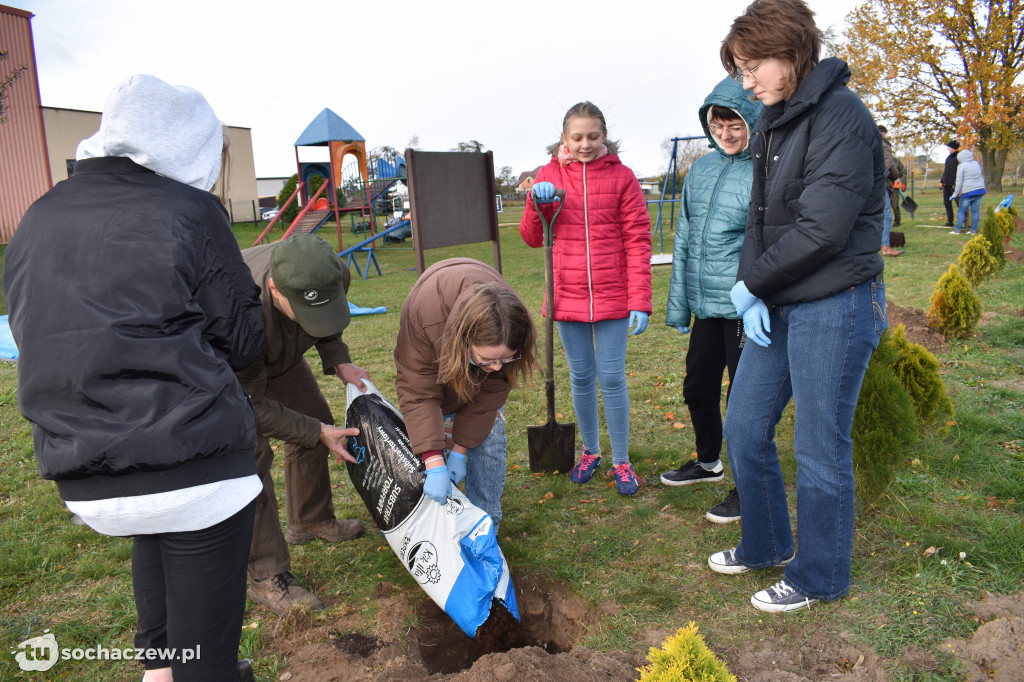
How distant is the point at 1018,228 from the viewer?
38.8ft

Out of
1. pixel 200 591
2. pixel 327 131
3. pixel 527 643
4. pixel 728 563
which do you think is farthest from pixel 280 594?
pixel 327 131

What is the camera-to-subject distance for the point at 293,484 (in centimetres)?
285

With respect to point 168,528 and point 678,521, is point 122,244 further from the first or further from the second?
point 678,521

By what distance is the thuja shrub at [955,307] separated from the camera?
502cm

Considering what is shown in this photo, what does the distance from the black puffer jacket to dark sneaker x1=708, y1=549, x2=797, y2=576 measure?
1.05 m

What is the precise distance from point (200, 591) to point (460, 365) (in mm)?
936

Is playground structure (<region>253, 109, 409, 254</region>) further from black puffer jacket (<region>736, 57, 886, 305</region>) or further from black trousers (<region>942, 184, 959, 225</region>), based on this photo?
black puffer jacket (<region>736, 57, 886, 305</region>)

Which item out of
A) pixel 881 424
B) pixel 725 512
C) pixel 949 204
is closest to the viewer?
pixel 881 424

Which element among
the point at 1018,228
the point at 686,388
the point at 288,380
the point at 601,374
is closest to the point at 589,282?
the point at 601,374

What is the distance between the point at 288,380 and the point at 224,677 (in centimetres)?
132

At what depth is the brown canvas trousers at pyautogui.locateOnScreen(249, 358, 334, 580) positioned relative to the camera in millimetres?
2453

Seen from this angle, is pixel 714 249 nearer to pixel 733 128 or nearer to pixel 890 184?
pixel 733 128

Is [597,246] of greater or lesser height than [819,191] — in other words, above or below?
below

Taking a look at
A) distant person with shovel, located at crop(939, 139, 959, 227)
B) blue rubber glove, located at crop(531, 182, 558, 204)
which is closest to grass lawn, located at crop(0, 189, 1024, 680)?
blue rubber glove, located at crop(531, 182, 558, 204)
